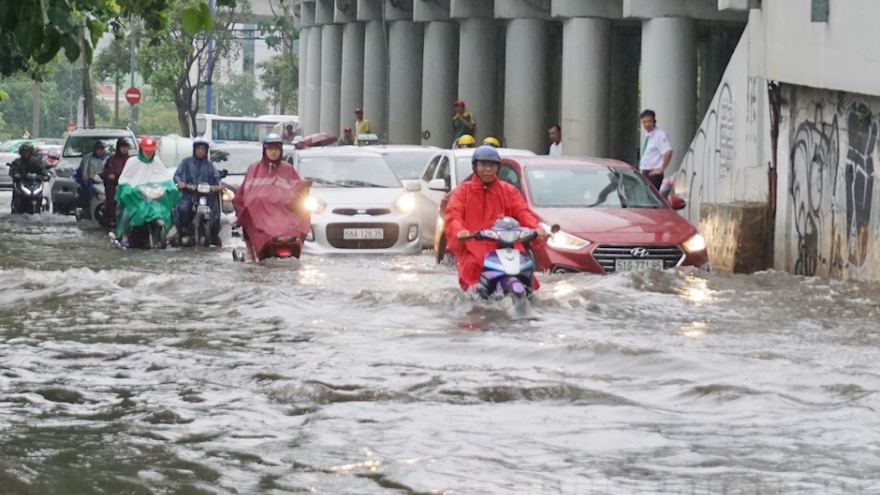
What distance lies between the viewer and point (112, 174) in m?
26.3

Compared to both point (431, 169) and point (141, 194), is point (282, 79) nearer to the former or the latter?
point (431, 169)

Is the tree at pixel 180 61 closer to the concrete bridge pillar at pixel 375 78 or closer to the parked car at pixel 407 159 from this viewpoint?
the concrete bridge pillar at pixel 375 78

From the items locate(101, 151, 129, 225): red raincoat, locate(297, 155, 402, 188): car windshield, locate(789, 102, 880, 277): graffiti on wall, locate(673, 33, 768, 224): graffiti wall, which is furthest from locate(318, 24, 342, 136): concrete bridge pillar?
locate(789, 102, 880, 277): graffiti on wall

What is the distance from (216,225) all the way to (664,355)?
11641mm

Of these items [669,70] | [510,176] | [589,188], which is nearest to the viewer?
[589,188]

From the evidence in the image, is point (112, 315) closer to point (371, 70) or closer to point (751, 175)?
point (751, 175)

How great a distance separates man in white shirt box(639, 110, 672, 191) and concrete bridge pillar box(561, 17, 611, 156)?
31.5 feet

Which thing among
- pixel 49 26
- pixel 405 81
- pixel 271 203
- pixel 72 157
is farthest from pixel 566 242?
pixel 405 81

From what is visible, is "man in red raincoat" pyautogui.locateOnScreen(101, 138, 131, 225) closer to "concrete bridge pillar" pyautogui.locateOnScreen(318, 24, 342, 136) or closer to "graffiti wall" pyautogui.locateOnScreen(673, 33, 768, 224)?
"graffiti wall" pyautogui.locateOnScreen(673, 33, 768, 224)

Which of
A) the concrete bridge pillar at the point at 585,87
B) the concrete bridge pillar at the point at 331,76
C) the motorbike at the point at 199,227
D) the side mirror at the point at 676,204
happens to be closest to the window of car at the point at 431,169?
the motorbike at the point at 199,227

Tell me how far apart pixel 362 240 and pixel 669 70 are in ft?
29.8

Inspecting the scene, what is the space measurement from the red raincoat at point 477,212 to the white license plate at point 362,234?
6862 millimetres

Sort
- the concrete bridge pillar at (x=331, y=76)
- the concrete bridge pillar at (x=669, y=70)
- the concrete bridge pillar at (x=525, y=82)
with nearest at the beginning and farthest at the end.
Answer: the concrete bridge pillar at (x=669, y=70), the concrete bridge pillar at (x=525, y=82), the concrete bridge pillar at (x=331, y=76)

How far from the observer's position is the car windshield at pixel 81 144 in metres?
31.8
